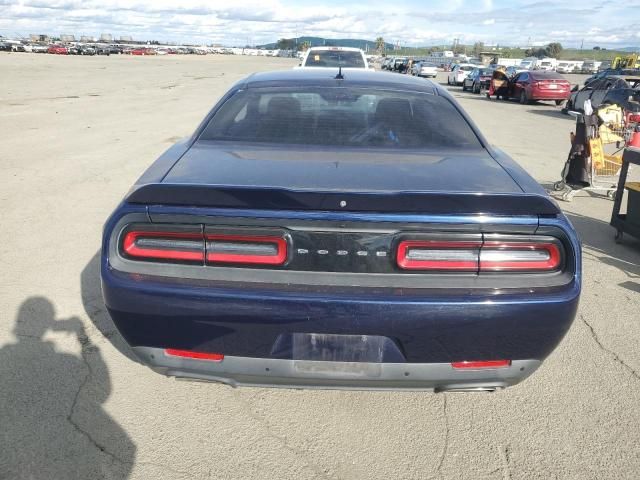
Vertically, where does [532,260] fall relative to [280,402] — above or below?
above

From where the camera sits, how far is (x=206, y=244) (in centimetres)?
206

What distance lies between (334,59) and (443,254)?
38.7 feet

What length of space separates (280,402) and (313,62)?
11389 mm

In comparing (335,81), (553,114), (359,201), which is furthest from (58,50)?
(359,201)

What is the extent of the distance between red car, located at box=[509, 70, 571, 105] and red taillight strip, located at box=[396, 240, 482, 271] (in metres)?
21.6

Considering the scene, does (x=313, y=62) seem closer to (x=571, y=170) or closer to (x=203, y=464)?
(x=571, y=170)

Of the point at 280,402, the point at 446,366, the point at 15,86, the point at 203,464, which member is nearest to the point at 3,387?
the point at 203,464

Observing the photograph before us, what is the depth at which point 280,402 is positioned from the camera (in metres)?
2.68

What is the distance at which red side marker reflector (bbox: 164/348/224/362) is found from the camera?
7.15 ft

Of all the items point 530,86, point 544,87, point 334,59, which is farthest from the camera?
point 530,86

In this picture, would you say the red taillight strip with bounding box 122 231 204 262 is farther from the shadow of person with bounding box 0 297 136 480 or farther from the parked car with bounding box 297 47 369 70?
the parked car with bounding box 297 47 369 70

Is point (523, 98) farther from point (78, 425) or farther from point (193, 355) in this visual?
point (78, 425)

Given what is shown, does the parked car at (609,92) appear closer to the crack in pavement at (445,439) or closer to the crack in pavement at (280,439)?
the crack in pavement at (445,439)

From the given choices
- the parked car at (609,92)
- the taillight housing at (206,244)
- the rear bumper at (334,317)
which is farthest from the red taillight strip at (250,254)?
the parked car at (609,92)
